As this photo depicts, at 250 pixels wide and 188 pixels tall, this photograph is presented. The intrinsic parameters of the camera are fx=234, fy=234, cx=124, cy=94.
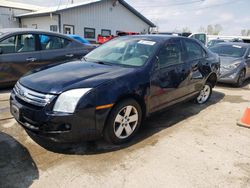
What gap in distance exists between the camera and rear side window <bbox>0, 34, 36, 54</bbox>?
17.6 feet

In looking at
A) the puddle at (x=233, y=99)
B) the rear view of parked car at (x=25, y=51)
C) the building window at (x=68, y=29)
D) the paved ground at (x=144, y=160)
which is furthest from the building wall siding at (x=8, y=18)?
the puddle at (x=233, y=99)

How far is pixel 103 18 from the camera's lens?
1964cm

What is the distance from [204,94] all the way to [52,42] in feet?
13.3

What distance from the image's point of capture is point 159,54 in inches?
147

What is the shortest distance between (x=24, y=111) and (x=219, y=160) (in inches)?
99.8

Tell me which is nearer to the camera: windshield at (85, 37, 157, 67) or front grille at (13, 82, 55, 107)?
front grille at (13, 82, 55, 107)

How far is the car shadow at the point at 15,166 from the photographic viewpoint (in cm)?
246

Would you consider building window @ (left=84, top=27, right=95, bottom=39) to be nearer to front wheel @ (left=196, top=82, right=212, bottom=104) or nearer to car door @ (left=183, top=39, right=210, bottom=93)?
front wheel @ (left=196, top=82, right=212, bottom=104)

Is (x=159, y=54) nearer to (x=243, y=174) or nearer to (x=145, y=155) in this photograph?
(x=145, y=155)

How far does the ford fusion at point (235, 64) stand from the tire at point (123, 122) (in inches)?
194

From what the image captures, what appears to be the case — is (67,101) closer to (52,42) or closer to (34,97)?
(34,97)

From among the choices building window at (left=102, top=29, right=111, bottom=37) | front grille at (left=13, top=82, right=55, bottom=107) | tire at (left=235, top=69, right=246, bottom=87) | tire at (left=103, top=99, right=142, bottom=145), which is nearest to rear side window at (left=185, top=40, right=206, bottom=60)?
tire at (left=103, top=99, right=142, bottom=145)

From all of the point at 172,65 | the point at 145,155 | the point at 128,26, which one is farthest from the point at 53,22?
the point at 145,155

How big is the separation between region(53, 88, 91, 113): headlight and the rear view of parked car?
2655 millimetres
